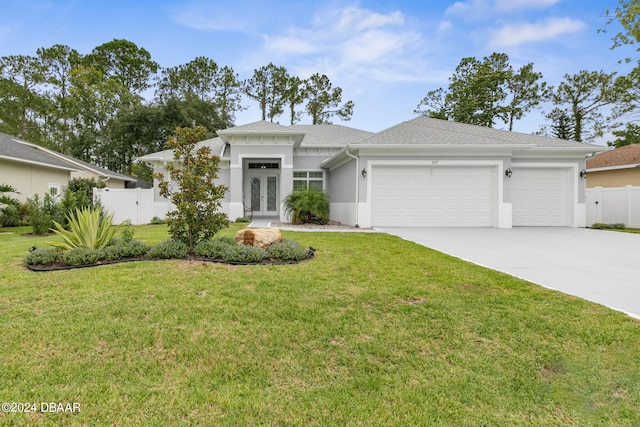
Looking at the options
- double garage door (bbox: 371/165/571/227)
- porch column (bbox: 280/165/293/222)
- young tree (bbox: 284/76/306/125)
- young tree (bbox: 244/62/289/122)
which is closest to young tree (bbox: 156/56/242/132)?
young tree (bbox: 244/62/289/122)

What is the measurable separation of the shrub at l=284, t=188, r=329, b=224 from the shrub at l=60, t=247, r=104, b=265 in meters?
7.89

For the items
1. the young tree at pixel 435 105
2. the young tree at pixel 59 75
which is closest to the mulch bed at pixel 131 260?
the young tree at pixel 435 105

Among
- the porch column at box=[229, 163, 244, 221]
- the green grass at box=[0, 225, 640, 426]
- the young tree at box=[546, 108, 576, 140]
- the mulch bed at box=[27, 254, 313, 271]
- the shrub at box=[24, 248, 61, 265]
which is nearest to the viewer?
the green grass at box=[0, 225, 640, 426]

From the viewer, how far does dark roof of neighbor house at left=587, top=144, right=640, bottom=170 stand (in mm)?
15875

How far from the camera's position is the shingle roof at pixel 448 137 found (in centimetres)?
1145

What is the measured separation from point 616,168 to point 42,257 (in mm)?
22831

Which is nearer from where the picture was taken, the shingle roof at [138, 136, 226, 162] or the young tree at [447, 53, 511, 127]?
the shingle roof at [138, 136, 226, 162]

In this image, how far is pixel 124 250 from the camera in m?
5.50

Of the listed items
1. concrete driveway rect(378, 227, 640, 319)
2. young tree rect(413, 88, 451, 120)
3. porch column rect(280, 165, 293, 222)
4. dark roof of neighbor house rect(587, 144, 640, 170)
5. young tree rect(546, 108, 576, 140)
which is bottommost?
concrete driveway rect(378, 227, 640, 319)

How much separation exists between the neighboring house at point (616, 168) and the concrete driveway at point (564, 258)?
358 inches

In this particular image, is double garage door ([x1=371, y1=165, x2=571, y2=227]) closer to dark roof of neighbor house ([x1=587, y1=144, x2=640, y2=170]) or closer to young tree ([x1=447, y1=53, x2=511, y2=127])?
dark roof of neighbor house ([x1=587, y1=144, x2=640, y2=170])

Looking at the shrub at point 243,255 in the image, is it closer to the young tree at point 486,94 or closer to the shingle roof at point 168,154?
the shingle roof at point 168,154

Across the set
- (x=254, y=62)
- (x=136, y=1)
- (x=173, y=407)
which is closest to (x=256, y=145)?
(x=136, y=1)

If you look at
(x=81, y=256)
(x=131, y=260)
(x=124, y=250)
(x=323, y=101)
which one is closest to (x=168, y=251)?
(x=131, y=260)
